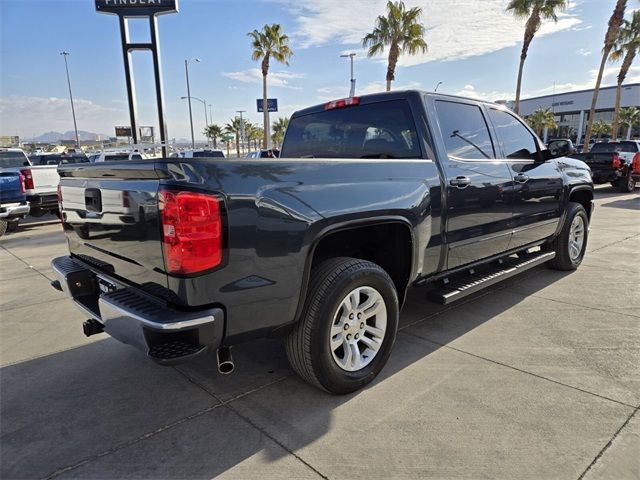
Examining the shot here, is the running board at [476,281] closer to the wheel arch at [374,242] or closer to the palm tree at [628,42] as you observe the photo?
the wheel arch at [374,242]

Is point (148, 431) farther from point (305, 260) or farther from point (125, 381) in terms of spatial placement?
point (305, 260)

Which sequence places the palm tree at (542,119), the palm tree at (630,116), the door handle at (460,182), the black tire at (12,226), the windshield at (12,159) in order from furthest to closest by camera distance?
the palm tree at (542,119) → the palm tree at (630,116) → the windshield at (12,159) → the black tire at (12,226) → the door handle at (460,182)

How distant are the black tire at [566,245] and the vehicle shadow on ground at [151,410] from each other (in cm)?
260

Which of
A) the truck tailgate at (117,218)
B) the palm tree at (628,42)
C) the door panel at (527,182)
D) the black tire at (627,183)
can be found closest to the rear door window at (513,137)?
the door panel at (527,182)

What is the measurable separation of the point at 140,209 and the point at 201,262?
476mm

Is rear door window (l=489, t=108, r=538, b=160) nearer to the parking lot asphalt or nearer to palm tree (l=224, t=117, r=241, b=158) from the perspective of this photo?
the parking lot asphalt

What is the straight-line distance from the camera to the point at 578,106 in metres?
68.0

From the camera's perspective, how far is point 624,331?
12.1ft

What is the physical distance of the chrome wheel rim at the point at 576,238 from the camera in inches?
214

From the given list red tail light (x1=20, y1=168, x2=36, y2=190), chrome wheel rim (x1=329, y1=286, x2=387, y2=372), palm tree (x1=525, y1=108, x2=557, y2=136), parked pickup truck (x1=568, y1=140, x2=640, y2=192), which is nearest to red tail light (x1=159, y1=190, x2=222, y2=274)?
chrome wheel rim (x1=329, y1=286, x2=387, y2=372)

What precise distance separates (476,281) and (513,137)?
167 cm

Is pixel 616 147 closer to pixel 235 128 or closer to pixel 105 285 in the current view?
pixel 105 285

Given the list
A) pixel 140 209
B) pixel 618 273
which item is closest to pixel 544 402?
pixel 140 209

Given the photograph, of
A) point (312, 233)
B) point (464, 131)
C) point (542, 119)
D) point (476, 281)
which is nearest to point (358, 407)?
point (312, 233)
